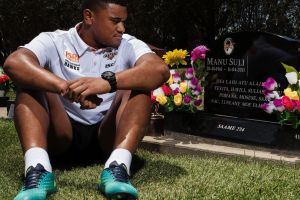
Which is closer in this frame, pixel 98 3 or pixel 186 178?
pixel 98 3

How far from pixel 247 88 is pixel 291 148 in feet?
3.27

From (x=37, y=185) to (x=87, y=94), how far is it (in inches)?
23.6

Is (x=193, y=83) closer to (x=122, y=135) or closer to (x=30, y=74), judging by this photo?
(x=122, y=135)

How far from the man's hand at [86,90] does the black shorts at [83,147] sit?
0.62 m

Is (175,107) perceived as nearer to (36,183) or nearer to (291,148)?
(291,148)

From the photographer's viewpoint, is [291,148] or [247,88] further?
[247,88]

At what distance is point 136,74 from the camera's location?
11.4ft

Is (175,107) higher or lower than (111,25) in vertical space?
lower

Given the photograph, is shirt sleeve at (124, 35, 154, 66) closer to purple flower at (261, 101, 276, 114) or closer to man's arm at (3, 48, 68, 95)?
man's arm at (3, 48, 68, 95)

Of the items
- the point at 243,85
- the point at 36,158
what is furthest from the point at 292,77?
the point at 36,158

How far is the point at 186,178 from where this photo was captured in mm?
3861

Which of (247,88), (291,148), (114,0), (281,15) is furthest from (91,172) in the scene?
(281,15)

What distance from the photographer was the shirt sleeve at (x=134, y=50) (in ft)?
12.4

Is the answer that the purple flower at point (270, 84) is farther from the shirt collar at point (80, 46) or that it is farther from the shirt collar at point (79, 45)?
the shirt collar at point (79, 45)
